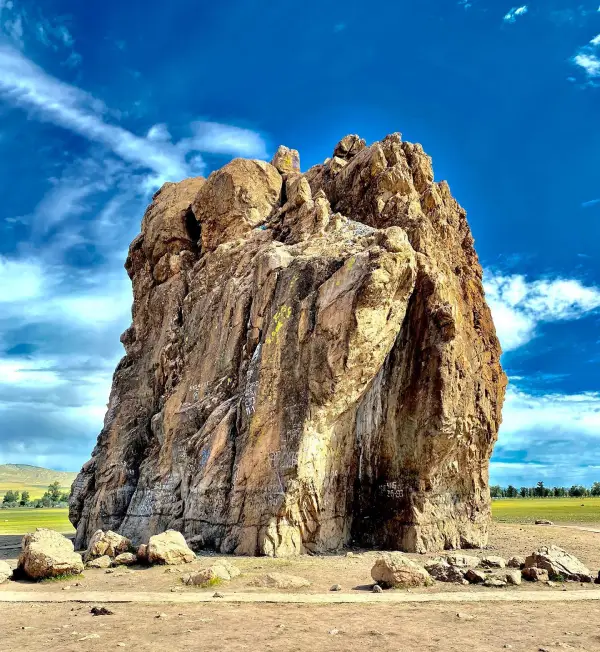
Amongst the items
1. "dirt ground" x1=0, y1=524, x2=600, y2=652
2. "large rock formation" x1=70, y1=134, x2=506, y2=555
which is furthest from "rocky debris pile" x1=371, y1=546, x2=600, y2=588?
"large rock formation" x1=70, y1=134, x2=506, y2=555

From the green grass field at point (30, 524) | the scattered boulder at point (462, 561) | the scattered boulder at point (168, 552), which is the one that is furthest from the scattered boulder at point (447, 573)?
the green grass field at point (30, 524)

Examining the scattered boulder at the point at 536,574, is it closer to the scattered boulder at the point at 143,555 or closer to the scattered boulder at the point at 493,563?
the scattered boulder at the point at 493,563

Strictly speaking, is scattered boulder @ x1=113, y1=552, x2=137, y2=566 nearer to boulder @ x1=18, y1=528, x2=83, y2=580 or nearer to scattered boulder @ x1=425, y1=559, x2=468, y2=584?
boulder @ x1=18, y1=528, x2=83, y2=580

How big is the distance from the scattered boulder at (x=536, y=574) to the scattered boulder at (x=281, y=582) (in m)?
7.26

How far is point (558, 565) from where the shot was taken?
20281mm

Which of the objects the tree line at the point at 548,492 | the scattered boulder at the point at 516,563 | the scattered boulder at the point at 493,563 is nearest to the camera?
the scattered boulder at the point at 516,563

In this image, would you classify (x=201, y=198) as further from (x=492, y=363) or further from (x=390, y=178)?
(x=492, y=363)

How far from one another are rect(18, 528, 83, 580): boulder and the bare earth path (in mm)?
2531

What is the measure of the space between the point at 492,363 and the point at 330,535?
52.4ft

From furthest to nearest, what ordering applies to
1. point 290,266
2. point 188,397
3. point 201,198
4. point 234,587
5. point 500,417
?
point 201,198
point 500,417
point 188,397
point 290,266
point 234,587

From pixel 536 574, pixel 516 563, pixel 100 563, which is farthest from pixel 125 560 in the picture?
pixel 536 574

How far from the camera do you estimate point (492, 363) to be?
121 ft

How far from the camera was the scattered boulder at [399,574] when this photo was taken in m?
18.6

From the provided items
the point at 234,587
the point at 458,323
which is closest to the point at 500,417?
the point at 458,323
